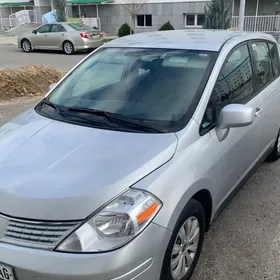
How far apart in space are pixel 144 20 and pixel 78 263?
25.2 metres

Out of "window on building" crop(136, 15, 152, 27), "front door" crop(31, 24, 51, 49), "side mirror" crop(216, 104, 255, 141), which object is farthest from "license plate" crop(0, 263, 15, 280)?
"window on building" crop(136, 15, 152, 27)

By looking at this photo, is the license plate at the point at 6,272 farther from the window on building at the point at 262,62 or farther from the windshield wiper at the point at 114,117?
the window on building at the point at 262,62

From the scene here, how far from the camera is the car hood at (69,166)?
188 centimetres

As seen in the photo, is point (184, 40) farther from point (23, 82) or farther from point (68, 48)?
point (68, 48)

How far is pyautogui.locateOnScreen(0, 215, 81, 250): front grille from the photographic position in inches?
71.5

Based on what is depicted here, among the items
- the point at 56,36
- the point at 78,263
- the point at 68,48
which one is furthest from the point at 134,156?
the point at 56,36

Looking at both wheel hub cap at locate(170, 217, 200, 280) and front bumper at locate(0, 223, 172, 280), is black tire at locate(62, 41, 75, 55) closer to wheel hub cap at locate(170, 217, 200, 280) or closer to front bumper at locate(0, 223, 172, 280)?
wheel hub cap at locate(170, 217, 200, 280)

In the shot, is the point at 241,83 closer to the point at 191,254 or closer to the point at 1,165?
the point at 191,254

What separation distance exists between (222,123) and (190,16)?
2264cm

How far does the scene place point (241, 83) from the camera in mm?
3197

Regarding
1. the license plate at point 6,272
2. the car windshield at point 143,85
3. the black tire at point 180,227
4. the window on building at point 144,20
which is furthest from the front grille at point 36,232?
the window on building at point 144,20

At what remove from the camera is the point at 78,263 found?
69.4 inches

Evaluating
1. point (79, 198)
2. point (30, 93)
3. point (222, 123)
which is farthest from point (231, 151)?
point (30, 93)

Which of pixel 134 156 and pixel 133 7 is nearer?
pixel 134 156
